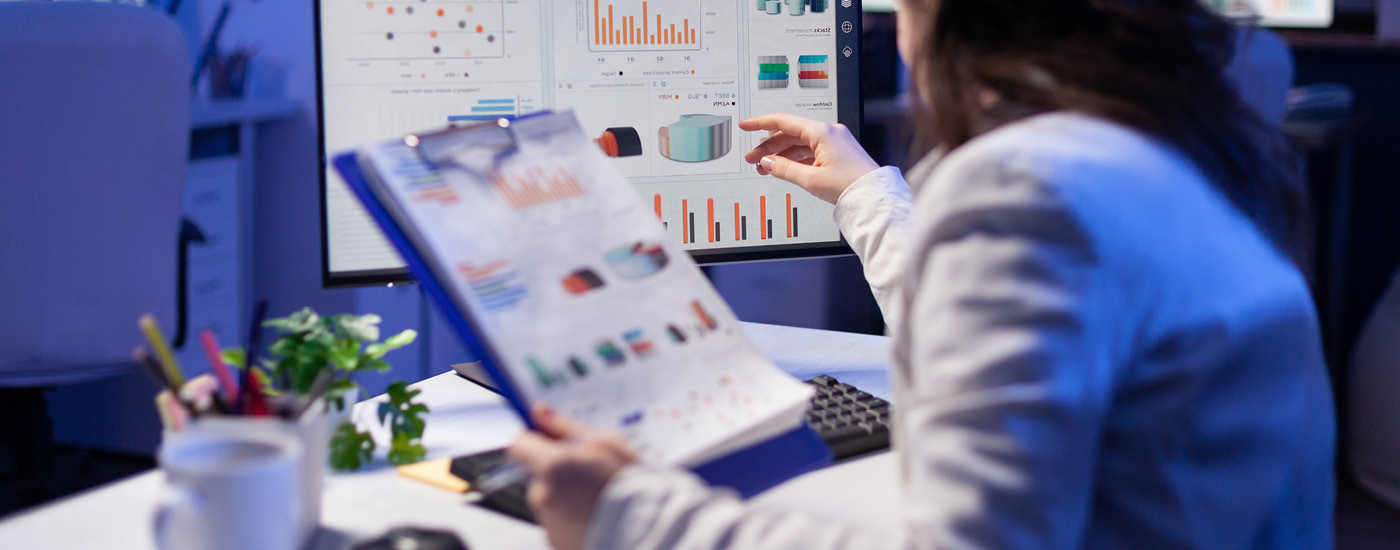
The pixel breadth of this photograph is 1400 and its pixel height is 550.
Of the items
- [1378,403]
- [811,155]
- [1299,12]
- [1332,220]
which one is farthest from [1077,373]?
[1299,12]

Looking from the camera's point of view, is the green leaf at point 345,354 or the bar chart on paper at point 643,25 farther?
the bar chart on paper at point 643,25

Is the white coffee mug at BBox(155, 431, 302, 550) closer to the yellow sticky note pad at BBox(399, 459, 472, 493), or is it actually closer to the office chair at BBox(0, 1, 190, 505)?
the yellow sticky note pad at BBox(399, 459, 472, 493)

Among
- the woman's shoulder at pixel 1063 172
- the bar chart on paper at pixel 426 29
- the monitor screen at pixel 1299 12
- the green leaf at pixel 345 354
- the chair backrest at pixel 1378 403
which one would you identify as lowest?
the chair backrest at pixel 1378 403

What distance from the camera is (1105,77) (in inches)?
22.5

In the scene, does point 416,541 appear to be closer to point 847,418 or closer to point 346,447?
point 346,447

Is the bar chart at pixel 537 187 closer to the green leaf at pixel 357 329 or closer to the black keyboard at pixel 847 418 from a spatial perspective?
the green leaf at pixel 357 329

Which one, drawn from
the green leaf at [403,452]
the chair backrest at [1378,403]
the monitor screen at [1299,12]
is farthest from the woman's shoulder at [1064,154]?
the monitor screen at [1299,12]

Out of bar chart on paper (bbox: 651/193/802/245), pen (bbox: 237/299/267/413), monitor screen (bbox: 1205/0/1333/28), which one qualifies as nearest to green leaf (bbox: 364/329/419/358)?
pen (bbox: 237/299/267/413)

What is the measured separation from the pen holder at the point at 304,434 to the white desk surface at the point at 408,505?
0.06 feet

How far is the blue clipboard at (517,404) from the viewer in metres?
0.62

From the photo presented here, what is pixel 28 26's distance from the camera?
1660 millimetres

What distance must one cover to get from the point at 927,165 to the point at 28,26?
1.54 m

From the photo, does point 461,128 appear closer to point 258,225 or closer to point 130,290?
point 130,290

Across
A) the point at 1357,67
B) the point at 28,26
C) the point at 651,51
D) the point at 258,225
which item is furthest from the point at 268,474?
the point at 1357,67
